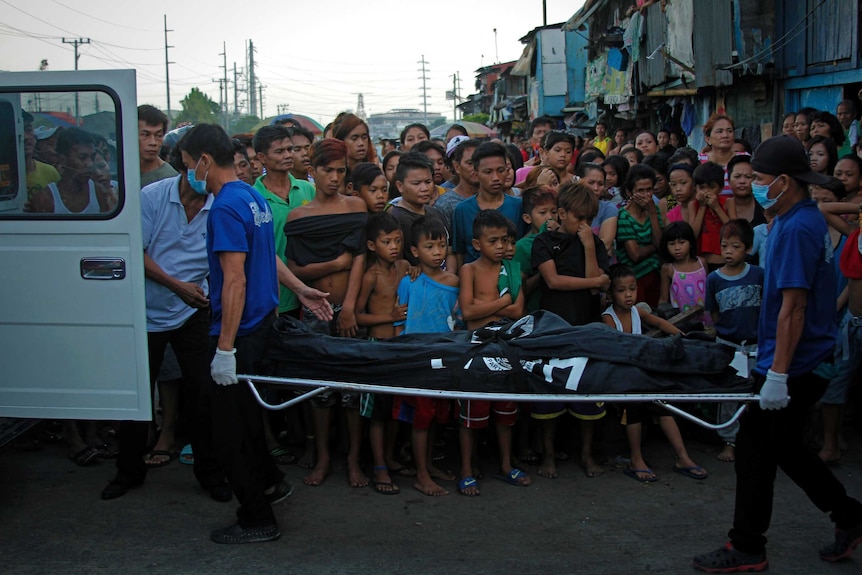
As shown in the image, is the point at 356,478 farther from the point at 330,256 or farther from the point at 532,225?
the point at 532,225

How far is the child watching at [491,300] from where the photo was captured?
513 centimetres

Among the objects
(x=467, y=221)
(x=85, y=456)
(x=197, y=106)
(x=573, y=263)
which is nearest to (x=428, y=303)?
(x=467, y=221)

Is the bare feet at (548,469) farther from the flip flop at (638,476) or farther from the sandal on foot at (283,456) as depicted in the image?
the sandal on foot at (283,456)

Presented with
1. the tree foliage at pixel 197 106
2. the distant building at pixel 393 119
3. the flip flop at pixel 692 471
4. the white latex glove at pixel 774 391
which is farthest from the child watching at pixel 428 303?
the distant building at pixel 393 119

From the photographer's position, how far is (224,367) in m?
4.15

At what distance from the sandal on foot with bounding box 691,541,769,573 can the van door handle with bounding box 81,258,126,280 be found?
3.19 meters

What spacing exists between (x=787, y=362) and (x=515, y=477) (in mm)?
1994

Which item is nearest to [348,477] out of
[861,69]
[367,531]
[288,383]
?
[367,531]

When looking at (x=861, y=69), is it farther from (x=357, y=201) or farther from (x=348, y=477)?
(x=348, y=477)

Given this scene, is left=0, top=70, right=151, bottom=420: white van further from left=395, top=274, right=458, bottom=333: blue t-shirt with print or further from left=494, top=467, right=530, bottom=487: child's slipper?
left=494, top=467, right=530, bottom=487: child's slipper

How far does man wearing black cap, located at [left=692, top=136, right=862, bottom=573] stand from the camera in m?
3.72

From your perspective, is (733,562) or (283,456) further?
(283,456)

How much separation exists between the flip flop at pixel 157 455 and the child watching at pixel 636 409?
297 centimetres

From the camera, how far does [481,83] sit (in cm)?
6181
